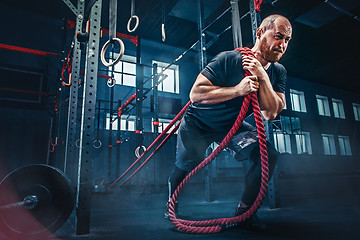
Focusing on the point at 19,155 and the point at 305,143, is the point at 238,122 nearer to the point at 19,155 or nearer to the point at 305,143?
the point at 19,155

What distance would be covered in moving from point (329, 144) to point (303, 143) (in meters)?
2.45

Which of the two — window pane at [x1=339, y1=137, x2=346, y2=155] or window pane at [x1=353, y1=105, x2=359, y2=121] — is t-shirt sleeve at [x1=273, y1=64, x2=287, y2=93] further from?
window pane at [x1=353, y1=105, x2=359, y2=121]

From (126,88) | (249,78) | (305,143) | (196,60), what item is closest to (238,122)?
(249,78)

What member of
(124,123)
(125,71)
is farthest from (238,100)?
(125,71)

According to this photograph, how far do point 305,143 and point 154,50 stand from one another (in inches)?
386

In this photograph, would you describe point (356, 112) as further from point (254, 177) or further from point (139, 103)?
point (254, 177)

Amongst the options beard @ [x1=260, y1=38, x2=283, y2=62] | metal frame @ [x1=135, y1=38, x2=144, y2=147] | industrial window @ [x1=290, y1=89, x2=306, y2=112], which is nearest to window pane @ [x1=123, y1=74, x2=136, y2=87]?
metal frame @ [x1=135, y1=38, x2=144, y2=147]

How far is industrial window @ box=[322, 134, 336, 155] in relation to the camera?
13.4 meters

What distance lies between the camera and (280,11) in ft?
23.8

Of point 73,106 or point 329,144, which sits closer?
point 73,106

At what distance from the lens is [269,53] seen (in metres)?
1.34

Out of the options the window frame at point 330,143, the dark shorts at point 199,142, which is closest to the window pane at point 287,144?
the window frame at point 330,143

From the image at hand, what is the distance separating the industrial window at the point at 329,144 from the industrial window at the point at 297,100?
2444 millimetres

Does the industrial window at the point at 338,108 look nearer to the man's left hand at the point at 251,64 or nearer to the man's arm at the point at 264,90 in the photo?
the man's arm at the point at 264,90
